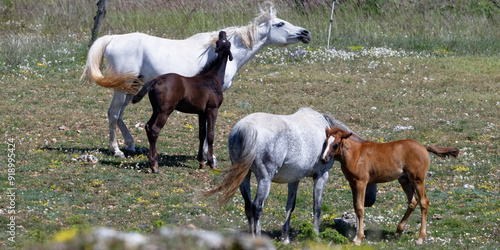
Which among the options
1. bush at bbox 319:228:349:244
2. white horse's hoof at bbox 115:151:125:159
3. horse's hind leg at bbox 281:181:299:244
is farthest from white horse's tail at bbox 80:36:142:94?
bush at bbox 319:228:349:244

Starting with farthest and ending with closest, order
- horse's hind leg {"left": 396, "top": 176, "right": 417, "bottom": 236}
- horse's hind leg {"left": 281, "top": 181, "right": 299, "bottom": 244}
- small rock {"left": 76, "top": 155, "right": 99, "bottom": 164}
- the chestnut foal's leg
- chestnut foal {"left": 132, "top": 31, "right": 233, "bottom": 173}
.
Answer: small rock {"left": 76, "top": 155, "right": 99, "bottom": 164} < chestnut foal {"left": 132, "top": 31, "right": 233, "bottom": 173} < horse's hind leg {"left": 396, "top": 176, "right": 417, "bottom": 236} < the chestnut foal's leg < horse's hind leg {"left": 281, "top": 181, "right": 299, "bottom": 244}

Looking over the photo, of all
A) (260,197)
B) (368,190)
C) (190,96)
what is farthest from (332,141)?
(190,96)

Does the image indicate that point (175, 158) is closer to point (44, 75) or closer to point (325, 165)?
point (325, 165)

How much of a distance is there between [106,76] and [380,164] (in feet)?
17.2

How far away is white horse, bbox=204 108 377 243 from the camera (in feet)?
21.8

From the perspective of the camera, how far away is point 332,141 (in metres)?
7.27

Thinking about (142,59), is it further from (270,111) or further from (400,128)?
(400,128)

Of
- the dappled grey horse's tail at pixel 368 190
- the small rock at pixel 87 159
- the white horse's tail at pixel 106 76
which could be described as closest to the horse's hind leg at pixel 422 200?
the dappled grey horse's tail at pixel 368 190

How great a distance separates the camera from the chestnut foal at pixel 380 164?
24.0ft

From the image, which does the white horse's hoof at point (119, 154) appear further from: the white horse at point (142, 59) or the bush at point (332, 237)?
the bush at point (332, 237)

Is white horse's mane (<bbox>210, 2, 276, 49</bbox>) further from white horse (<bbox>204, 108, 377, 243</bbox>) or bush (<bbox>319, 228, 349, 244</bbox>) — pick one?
bush (<bbox>319, 228, 349, 244</bbox>)

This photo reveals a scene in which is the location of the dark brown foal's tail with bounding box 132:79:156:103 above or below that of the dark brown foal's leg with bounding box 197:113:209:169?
above

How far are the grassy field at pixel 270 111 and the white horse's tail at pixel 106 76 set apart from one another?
1328mm

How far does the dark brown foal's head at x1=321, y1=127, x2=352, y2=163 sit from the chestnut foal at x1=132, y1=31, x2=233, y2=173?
Result: 304cm
